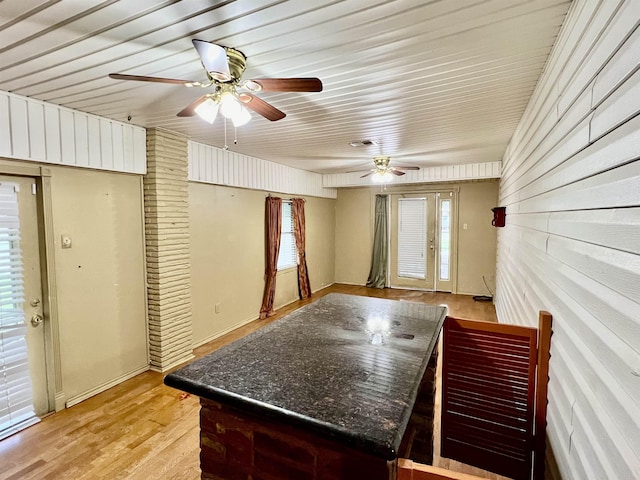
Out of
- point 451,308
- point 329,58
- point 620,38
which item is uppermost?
point 329,58

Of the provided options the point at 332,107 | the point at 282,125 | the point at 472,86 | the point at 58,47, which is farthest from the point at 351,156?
the point at 58,47

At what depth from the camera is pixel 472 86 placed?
88.7 inches

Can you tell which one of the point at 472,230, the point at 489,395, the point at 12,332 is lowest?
the point at 489,395

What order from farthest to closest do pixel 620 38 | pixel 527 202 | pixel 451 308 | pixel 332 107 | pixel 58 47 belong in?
pixel 451 308, pixel 332 107, pixel 527 202, pixel 58 47, pixel 620 38

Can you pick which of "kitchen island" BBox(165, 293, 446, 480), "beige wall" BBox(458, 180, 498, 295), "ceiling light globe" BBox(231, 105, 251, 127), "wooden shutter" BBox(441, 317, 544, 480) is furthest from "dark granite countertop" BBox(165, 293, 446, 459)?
"beige wall" BBox(458, 180, 498, 295)

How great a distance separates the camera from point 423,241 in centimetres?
684

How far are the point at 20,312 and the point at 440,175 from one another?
5.78 metres

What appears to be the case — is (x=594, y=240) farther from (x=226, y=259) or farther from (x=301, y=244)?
(x=301, y=244)

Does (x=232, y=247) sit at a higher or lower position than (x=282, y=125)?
lower

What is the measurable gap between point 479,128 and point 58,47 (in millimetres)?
3453

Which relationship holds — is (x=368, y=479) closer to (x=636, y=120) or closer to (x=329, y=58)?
(x=636, y=120)

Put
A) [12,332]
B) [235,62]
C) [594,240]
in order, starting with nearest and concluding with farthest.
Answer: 1. [594,240]
2. [235,62]
3. [12,332]

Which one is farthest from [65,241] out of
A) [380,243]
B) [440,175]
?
[380,243]

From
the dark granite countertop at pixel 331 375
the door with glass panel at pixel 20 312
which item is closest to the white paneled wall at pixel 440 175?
the dark granite countertop at pixel 331 375
